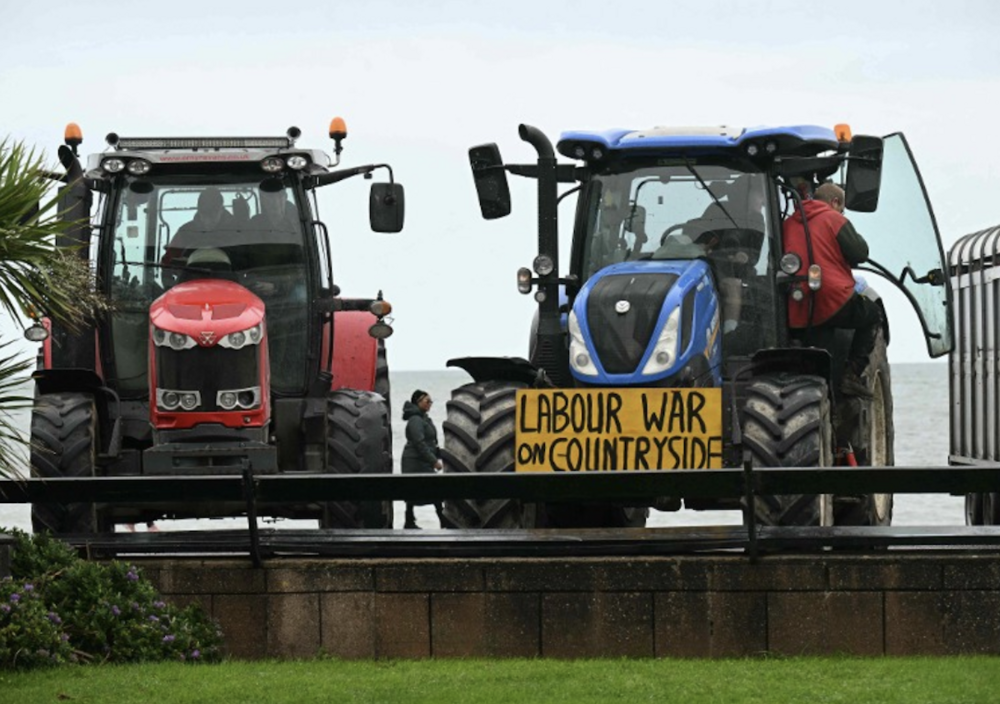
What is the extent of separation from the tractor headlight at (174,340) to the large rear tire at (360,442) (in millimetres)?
1133

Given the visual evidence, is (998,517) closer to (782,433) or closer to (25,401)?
(782,433)

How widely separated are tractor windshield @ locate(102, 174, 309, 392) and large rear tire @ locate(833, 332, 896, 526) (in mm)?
3984

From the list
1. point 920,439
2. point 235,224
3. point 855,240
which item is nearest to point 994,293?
point 855,240

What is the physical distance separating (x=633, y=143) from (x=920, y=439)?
168 feet

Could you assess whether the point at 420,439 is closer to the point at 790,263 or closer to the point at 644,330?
the point at 790,263

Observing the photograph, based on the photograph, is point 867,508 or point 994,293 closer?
point 867,508

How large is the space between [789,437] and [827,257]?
2.29m

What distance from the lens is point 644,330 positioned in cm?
1441

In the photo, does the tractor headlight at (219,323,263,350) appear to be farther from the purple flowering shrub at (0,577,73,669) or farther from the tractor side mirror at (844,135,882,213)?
the purple flowering shrub at (0,577,73,669)

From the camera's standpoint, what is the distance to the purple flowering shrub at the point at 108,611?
35.5ft

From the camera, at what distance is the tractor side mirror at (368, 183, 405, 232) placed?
635 inches

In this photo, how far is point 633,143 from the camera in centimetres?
1541

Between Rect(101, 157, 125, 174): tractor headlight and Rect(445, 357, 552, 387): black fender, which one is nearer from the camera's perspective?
Rect(445, 357, 552, 387): black fender

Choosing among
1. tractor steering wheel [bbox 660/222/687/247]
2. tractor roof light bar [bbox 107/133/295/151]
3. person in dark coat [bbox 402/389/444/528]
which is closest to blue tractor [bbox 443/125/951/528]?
tractor steering wheel [bbox 660/222/687/247]
